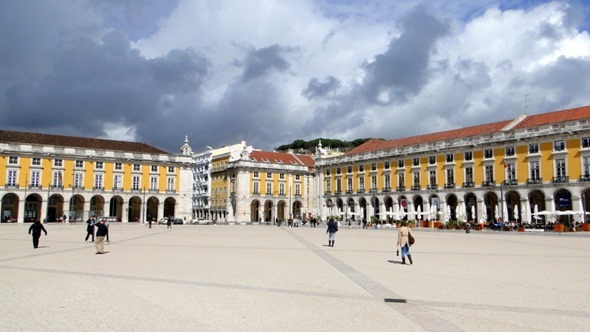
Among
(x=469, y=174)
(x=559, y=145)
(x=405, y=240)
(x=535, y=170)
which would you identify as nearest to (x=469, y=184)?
(x=469, y=174)

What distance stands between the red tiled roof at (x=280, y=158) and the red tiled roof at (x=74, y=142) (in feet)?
54.7

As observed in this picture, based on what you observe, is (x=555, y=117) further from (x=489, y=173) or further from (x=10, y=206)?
(x=10, y=206)

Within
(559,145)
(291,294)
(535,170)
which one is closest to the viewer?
(291,294)

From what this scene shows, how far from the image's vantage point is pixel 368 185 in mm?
77625

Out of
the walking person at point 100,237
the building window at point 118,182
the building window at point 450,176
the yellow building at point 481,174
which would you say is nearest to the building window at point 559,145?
the yellow building at point 481,174

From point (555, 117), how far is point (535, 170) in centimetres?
778

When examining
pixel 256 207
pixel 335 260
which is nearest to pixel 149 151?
pixel 256 207

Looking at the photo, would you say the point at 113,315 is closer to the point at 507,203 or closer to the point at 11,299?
the point at 11,299

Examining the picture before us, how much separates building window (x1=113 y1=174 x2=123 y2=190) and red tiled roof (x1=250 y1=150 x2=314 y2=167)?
2321 centimetres

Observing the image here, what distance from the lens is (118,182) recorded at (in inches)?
2894

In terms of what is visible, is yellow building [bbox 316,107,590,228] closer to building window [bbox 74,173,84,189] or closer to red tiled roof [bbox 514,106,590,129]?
red tiled roof [bbox 514,106,590,129]

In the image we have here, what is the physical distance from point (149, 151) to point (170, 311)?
74.3 metres

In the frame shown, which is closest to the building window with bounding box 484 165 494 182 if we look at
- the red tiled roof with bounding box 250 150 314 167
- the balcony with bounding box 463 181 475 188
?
the balcony with bounding box 463 181 475 188

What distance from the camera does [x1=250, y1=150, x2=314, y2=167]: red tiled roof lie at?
291 feet
